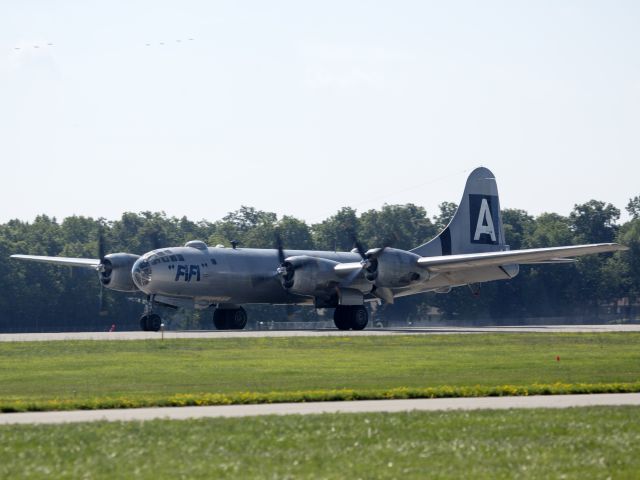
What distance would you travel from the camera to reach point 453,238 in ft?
224

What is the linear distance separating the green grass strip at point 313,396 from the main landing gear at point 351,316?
34.0 metres

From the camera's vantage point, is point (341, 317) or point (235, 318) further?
point (235, 318)

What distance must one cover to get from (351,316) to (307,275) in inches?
160

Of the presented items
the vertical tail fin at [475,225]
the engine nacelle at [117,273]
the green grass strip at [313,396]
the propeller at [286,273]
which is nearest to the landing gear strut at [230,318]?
the propeller at [286,273]

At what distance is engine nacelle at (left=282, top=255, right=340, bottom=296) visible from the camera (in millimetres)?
59812

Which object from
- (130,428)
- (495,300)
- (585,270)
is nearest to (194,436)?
(130,428)

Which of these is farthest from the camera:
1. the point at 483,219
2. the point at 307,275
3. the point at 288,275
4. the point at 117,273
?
the point at 483,219

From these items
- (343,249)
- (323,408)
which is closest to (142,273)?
(323,408)

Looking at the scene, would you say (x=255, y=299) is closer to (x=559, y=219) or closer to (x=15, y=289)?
(x=15, y=289)

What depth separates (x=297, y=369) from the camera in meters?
34.0

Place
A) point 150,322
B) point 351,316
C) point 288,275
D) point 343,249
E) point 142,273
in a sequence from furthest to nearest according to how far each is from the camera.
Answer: point 343,249 → point 351,316 → point 288,275 → point 150,322 → point 142,273

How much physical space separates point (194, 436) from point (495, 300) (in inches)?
4405

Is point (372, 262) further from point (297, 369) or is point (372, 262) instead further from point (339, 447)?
point (339, 447)

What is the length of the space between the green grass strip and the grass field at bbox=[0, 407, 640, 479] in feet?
12.3
